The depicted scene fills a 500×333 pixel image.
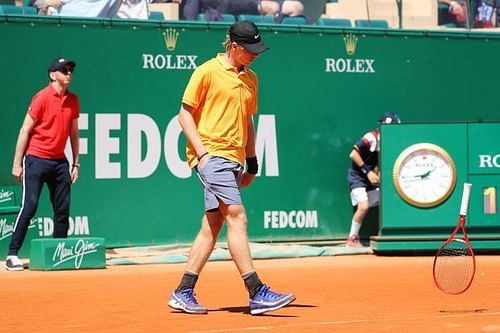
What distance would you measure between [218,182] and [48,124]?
4.47m

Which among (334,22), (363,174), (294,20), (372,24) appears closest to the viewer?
(363,174)

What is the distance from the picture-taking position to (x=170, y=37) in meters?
14.3

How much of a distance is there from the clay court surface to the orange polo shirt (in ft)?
3.80

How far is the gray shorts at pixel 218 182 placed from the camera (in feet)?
27.1

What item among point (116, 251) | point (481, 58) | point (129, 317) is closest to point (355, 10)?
point (481, 58)

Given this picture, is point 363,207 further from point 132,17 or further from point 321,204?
point 132,17

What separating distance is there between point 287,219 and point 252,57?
21.7ft

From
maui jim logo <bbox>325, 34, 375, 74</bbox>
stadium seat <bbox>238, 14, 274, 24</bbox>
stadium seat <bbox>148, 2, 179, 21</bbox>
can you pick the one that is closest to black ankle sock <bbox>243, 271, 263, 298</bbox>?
stadium seat <bbox>148, 2, 179, 21</bbox>

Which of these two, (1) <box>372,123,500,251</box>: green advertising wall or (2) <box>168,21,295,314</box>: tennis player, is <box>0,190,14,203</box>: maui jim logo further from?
(2) <box>168,21,295,314</box>: tennis player

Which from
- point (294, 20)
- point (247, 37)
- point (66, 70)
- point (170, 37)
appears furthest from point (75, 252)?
point (247, 37)

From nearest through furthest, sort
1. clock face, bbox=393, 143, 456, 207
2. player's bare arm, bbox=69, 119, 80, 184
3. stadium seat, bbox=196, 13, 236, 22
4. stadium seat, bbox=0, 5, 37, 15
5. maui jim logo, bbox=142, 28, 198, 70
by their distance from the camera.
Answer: player's bare arm, bbox=69, 119, 80, 184 < stadium seat, bbox=0, 5, 37, 15 < maui jim logo, bbox=142, 28, 198, 70 < clock face, bbox=393, 143, 456, 207 < stadium seat, bbox=196, 13, 236, 22

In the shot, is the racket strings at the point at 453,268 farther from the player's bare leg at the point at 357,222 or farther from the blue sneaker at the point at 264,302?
the player's bare leg at the point at 357,222

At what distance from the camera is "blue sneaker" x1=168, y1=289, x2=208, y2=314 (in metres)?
8.32

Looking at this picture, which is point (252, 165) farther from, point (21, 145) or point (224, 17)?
point (224, 17)
